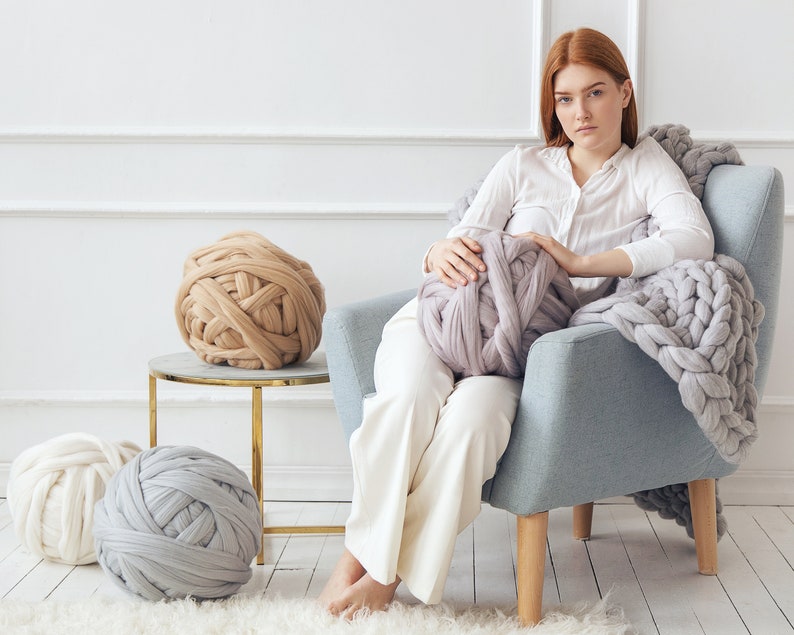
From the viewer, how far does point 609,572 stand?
1.93m

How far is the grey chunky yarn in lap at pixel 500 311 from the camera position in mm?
1608

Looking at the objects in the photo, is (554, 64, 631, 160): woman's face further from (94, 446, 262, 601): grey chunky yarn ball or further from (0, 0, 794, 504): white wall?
(94, 446, 262, 601): grey chunky yarn ball

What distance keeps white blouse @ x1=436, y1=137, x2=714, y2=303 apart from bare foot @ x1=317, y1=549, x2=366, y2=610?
70cm

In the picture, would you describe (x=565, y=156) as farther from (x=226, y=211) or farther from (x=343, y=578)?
(x=343, y=578)

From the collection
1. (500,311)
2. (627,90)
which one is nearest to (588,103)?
(627,90)

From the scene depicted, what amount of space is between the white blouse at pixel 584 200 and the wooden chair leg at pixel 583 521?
545mm

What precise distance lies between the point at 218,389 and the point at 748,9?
1679 mm

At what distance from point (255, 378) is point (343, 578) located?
1.57 ft

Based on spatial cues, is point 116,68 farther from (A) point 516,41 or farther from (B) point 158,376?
(A) point 516,41

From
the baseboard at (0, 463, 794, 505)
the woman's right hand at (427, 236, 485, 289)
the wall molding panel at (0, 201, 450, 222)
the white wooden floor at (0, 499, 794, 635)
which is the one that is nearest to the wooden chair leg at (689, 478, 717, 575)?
the white wooden floor at (0, 499, 794, 635)

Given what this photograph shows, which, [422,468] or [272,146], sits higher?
[272,146]

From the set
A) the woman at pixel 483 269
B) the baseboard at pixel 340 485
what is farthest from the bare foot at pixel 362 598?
the baseboard at pixel 340 485

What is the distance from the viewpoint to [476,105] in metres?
2.33

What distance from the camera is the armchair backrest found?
5.74 ft
